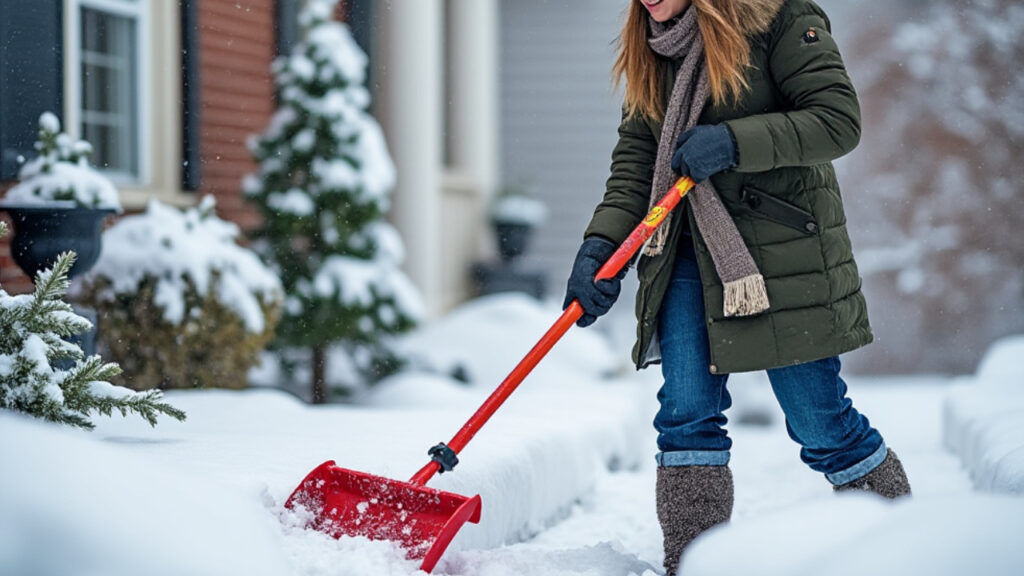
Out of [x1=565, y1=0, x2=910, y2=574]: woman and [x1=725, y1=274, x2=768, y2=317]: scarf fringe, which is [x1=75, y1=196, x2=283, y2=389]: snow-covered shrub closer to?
[x1=565, y1=0, x2=910, y2=574]: woman

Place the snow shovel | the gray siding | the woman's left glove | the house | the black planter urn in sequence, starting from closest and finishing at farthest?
the snow shovel
the woman's left glove
the black planter urn
the house
the gray siding

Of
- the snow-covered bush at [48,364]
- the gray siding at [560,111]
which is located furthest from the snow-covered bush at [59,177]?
the gray siding at [560,111]

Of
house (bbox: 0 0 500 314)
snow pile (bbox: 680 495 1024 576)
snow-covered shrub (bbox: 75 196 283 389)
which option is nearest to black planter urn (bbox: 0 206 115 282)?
house (bbox: 0 0 500 314)

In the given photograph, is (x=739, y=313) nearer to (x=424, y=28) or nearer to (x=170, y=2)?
(x=170, y=2)

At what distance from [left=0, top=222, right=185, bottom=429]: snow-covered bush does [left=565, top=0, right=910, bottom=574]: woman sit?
1.21m

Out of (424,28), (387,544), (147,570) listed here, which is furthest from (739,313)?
(424,28)

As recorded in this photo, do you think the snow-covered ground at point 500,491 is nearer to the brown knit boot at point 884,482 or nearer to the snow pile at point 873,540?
the snow pile at point 873,540

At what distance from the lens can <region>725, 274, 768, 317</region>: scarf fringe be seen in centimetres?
277

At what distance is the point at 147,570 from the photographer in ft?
5.25

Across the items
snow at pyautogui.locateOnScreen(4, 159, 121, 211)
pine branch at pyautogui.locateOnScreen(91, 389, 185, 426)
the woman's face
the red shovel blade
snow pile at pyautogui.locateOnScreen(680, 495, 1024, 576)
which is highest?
the woman's face

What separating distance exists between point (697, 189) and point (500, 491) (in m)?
1.08

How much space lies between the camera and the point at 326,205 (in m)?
7.17

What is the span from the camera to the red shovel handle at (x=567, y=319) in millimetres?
2867

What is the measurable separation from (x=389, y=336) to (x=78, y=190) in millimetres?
3209
